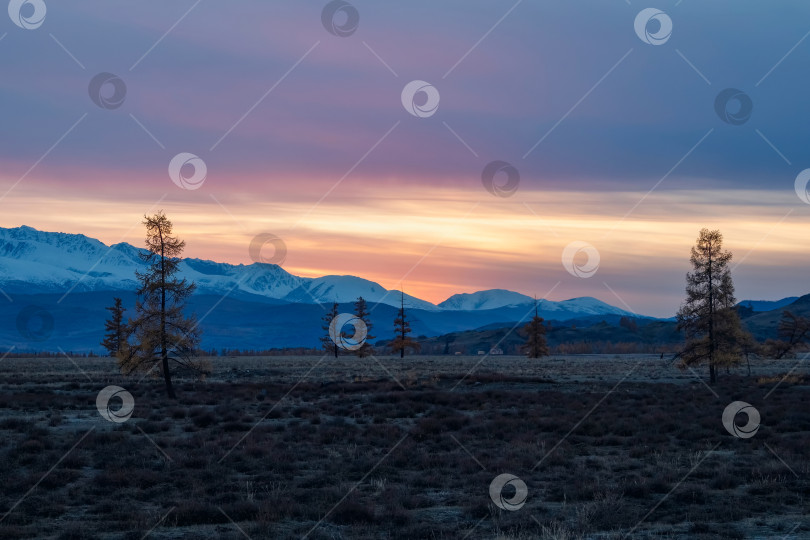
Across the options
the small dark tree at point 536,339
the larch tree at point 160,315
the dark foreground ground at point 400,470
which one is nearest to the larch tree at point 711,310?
the dark foreground ground at point 400,470

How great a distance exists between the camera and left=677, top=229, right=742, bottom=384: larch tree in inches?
1578

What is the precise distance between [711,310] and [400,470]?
93.4 feet

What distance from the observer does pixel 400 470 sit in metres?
17.7

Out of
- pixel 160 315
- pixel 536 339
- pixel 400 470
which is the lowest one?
pixel 400 470

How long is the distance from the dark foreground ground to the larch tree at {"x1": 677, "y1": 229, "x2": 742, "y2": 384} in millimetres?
8454

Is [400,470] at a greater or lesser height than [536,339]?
lesser

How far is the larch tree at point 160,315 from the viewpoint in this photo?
111 feet

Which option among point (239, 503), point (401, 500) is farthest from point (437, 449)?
point (239, 503)

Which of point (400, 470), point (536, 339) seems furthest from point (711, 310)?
point (536, 339)

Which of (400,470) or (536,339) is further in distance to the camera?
(536,339)

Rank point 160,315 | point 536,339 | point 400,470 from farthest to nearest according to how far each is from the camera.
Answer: point 536,339 → point 160,315 → point 400,470

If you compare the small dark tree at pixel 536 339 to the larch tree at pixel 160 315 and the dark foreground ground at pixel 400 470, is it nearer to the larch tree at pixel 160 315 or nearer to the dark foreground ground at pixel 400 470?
the dark foreground ground at pixel 400 470

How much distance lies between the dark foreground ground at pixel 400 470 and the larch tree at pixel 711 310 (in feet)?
27.7

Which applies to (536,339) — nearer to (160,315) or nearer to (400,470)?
(160,315)
